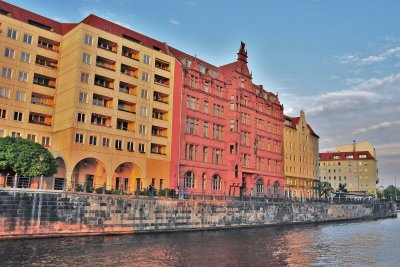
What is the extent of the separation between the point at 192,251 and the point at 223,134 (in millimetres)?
47627

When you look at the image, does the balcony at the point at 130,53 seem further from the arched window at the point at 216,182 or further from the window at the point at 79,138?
the arched window at the point at 216,182

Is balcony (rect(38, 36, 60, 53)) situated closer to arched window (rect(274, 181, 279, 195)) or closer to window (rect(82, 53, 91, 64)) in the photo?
window (rect(82, 53, 91, 64))

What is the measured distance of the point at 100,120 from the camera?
214 feet

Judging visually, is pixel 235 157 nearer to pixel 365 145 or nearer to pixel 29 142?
pixel 29 142

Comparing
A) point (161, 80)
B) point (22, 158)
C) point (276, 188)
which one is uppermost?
point (161, 80)

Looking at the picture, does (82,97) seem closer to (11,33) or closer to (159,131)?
(11,33)

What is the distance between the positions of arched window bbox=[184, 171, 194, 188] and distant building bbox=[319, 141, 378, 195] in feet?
437

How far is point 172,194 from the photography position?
62.5 meters

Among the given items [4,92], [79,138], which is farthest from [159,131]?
[4,92]

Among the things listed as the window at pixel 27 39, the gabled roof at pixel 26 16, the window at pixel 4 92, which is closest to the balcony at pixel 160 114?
the gabled roof at pixel 26 16

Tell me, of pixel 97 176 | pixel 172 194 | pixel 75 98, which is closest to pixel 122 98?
pixel 75 98

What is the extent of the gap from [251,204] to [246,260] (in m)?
35.5

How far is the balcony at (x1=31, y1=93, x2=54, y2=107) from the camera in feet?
207

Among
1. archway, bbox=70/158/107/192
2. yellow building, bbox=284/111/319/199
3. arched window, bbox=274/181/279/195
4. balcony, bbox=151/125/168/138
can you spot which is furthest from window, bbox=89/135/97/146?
yellow building, bbox=284/111/319/199
